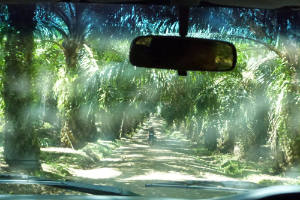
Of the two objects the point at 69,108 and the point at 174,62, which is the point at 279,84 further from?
the point at 69,108

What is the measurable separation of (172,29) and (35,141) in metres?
5.20

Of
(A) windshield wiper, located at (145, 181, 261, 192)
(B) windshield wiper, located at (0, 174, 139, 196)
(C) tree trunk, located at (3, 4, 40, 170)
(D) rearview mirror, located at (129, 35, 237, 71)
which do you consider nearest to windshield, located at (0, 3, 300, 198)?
(C) tree trunk, located at (3, 4, 40, 170)

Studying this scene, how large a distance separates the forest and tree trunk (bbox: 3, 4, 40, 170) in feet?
0.09

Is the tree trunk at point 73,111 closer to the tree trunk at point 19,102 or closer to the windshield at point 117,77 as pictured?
the windshield at point 117,77

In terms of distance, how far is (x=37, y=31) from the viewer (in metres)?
11.4

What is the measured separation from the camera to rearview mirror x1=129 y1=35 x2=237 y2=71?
3541 mm

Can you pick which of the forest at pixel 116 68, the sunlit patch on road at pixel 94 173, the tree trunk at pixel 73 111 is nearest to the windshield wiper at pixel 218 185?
the forest at pixel 116 68

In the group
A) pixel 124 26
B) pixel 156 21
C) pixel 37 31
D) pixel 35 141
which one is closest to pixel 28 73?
pixel 37 31

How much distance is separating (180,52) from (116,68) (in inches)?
409

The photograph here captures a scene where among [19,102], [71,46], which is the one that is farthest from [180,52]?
[71,46]

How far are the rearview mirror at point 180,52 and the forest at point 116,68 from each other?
451 cm

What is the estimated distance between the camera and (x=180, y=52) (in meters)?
3.60

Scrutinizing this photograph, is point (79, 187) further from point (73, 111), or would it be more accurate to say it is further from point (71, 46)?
point (73, 111)

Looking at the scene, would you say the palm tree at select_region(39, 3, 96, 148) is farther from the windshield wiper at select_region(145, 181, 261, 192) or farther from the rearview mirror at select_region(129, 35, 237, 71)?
the windshield wiper at select_region(145, 181, 261, 192)
